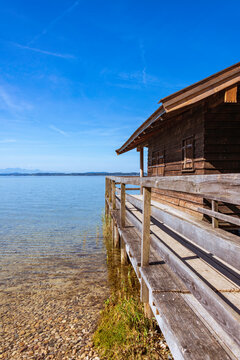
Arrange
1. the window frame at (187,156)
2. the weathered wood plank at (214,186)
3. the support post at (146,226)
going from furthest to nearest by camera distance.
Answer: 1. the window frame at (187,156)
2. the support post at (146,226)
3. the weathered wood plank at (214,186)

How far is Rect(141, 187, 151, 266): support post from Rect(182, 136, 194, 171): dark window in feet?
14.7

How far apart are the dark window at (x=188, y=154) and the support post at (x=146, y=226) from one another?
4.47 m

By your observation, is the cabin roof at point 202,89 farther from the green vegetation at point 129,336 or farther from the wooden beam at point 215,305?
the green vegetation at point 129,336

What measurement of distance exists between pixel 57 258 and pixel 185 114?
275 inches

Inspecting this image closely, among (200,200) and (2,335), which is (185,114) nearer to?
(200,200)

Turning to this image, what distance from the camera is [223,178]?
1304mm

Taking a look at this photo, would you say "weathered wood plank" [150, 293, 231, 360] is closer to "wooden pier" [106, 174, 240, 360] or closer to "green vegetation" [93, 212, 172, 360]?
"wooden pier" [106, 174, 240, 360]

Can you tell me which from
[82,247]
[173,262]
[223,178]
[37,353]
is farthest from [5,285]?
[223,178]

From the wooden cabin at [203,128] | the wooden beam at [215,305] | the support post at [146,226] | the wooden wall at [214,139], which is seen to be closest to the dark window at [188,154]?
the wooden cabin at [203,128]

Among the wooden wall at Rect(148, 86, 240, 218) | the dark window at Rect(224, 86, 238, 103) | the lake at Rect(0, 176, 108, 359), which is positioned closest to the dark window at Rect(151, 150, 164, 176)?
the wooden wall at Rect(148, 86, 240, 218)

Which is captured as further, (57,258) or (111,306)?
(57,258)

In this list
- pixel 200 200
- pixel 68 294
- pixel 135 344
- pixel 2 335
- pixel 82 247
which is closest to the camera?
pixel 135 344

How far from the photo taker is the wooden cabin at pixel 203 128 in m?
5.17

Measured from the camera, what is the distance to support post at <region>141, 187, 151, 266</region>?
3047 millimetres
